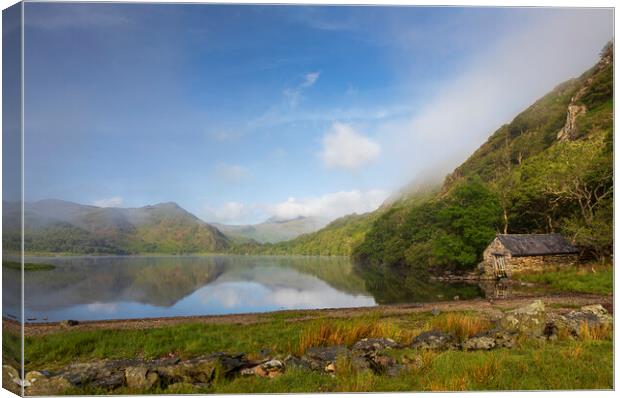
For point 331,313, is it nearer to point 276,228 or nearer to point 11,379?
point 276,228

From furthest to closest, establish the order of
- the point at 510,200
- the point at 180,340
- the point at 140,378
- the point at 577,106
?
1. the point at 510,200
2. the point at 577,106
3. the point at 180,340
4. the point at 140,378

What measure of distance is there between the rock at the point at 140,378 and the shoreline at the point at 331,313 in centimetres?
105

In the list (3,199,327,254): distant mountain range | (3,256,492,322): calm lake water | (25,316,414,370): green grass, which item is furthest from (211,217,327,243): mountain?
(25,316,414,370): green grass

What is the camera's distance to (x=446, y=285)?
25.7ft

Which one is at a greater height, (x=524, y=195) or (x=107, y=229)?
(x=524, y=195)

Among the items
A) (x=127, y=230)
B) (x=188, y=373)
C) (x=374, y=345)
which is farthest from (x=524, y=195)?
(x=127, y=230)

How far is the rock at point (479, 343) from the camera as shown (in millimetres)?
6438

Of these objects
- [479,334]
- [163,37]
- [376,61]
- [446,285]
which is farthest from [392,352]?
[163,37]

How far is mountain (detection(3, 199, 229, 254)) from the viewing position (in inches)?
241

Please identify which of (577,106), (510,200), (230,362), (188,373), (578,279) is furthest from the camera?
(510,200)

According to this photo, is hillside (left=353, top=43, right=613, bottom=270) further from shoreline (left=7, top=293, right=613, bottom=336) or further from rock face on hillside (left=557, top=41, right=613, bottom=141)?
shoreline (left=7, top=293, right=613, bottom=336)

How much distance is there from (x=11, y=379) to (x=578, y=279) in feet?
26.8

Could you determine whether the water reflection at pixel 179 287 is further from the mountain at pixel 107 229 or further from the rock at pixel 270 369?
the rock at pixel 270 369

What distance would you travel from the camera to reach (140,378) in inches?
221
